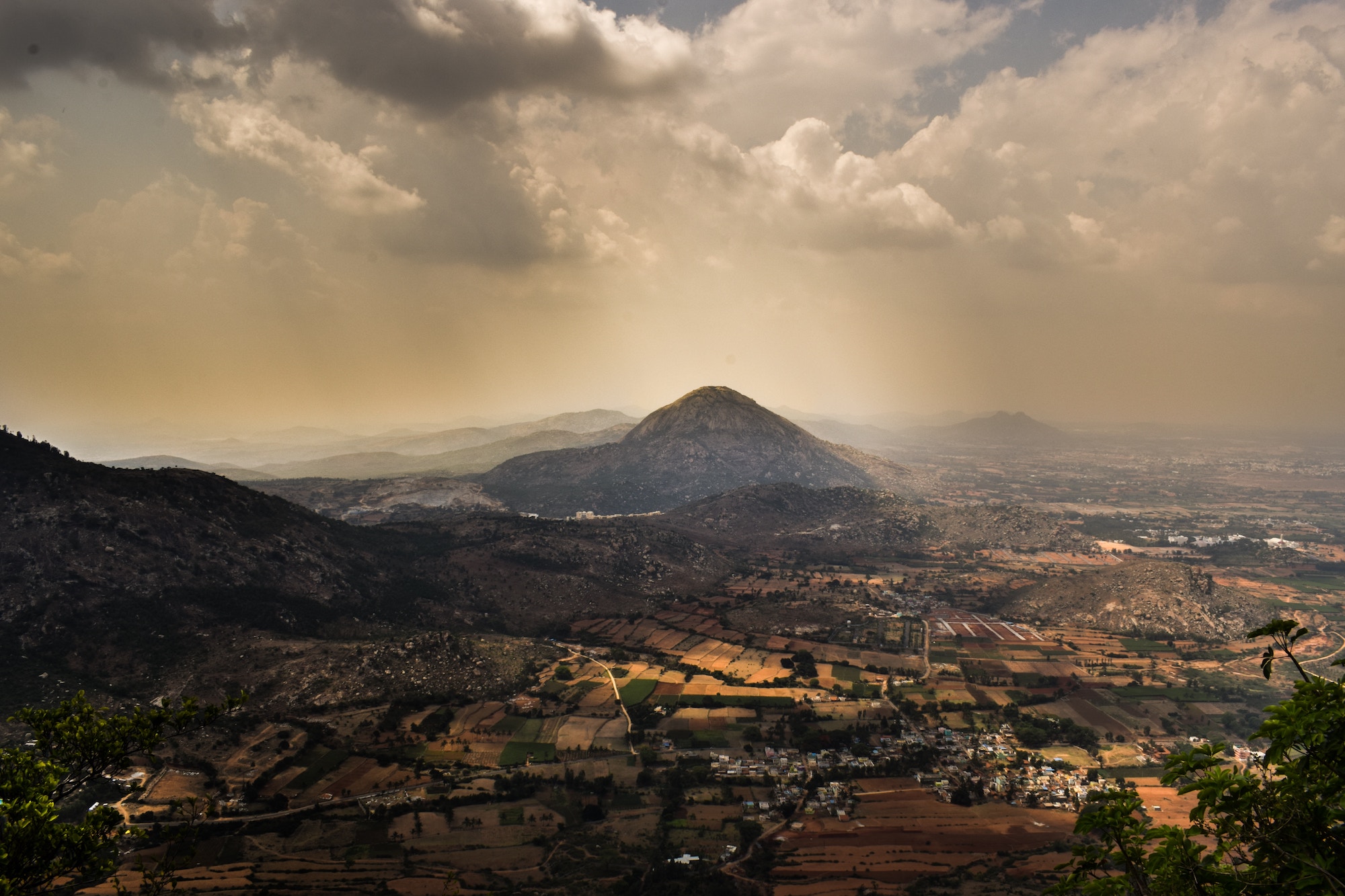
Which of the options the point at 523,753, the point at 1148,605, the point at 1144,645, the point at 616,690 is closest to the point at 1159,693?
the point at 1144,645

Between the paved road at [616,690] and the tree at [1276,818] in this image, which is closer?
the tree at [1276,818]

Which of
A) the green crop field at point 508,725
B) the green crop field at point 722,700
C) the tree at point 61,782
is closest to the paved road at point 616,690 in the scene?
the green crop field at point 722,700

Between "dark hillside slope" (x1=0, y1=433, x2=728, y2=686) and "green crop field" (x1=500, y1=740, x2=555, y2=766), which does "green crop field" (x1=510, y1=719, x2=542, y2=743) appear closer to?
"green crop field" (x1=500, y1=740, x2=555, y2=766)

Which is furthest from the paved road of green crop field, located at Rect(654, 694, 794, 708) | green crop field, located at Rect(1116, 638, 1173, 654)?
green crop field, located at Rect(1116, 638, 1173, 654)

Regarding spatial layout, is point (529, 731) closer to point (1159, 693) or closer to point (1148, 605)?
point (1159, 693)

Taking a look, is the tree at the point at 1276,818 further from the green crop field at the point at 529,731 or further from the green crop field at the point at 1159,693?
the green crop field at the point at 1159,693
